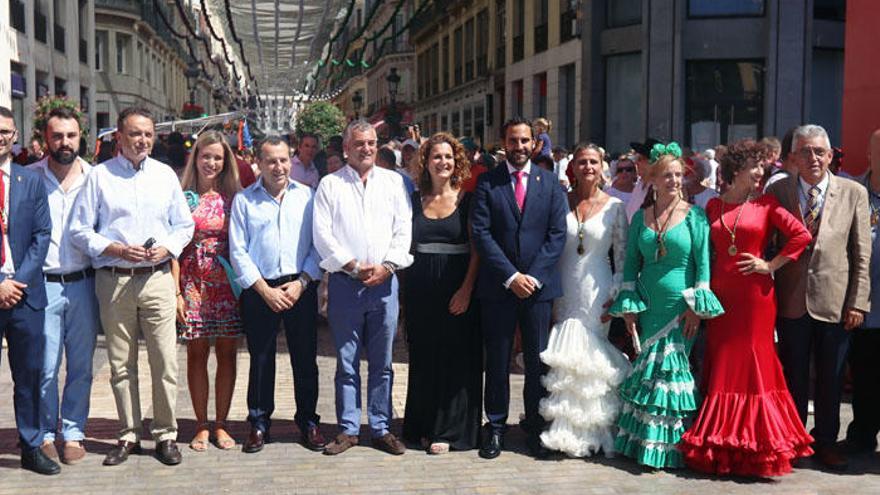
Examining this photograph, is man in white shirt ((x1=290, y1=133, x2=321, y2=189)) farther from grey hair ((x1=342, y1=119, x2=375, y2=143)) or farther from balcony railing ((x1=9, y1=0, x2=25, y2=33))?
balcony railing ((x1=9, y1=0, x2=25, y2=33))

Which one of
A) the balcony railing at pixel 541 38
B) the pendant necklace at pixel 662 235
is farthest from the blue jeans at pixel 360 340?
the balcony railing at pixel 541 38

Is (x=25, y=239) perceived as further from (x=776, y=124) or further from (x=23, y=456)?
(x=776, y=124)

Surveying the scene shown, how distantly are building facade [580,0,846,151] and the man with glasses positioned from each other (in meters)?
16.5

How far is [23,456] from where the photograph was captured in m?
5.83

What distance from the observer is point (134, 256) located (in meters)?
5.68

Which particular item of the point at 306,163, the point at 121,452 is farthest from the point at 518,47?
the point at 121,452

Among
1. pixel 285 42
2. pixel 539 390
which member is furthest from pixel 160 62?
pixel 539 390

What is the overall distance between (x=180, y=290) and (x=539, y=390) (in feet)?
7.93

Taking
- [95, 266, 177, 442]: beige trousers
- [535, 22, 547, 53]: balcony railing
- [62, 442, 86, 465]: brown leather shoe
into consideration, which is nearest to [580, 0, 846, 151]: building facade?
[535, 22, 547, 53]: balcony railing

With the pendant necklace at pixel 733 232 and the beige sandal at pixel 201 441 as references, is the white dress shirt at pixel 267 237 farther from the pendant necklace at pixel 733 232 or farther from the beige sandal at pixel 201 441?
the pendant necklace at pixel 733 232

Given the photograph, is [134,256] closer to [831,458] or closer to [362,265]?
[362,265]

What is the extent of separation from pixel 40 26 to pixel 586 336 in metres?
24.0

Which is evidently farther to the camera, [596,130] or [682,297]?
[596,130]

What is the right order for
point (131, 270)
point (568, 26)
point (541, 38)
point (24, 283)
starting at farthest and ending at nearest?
1. point (541, 38)
2. point (568, 26)
3. point (131, 270)
4. point (24, 283)
